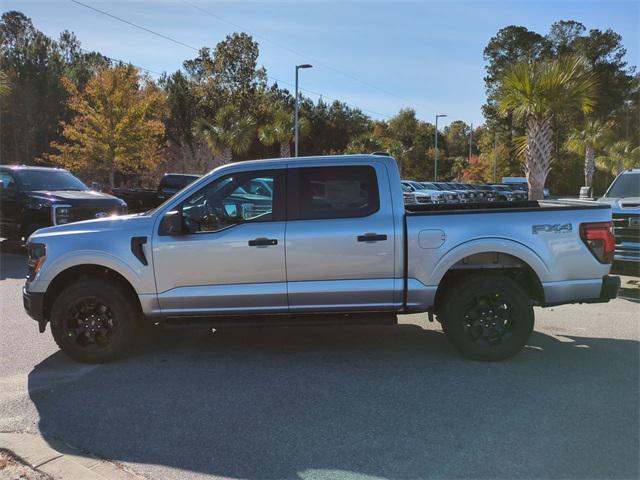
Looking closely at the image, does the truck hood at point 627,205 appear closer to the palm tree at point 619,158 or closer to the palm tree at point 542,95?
the palm tree at point 542,95

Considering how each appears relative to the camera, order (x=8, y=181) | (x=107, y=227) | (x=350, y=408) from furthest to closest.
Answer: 1. (x=8, y=181)
2. (x=107, y=227)
3. (x=350, y=408)

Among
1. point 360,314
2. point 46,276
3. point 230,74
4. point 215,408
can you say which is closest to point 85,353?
point 46,276

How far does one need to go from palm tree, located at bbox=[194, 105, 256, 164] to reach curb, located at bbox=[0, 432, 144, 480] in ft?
106

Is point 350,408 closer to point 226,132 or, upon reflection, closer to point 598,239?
point 598,239

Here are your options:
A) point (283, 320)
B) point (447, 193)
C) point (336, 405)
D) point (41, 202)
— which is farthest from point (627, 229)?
point (447, 193)

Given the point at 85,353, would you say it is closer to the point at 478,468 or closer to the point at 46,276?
the point at 46,276

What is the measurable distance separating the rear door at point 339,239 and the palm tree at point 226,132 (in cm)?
3071

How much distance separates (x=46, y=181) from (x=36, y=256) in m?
7.93

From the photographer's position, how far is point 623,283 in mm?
9430

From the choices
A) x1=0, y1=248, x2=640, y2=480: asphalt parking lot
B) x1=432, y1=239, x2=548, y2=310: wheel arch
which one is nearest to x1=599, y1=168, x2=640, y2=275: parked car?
x1=0, y1=248, x2=640, y2=480: asphalt parking lot

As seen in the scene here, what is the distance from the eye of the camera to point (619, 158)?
38812 millimetres

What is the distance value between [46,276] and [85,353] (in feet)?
2.75

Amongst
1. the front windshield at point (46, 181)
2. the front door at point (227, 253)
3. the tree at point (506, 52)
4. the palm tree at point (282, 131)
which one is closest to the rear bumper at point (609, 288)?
the front door at point (227, 253)

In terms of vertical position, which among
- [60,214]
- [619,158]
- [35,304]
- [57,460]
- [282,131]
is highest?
[282,131]
